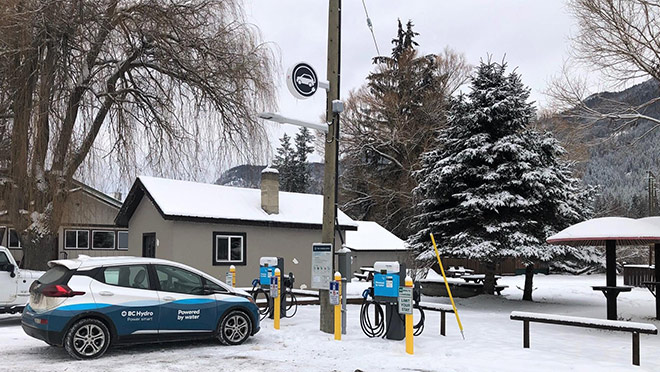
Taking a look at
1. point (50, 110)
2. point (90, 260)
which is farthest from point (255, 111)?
point (90, 260)

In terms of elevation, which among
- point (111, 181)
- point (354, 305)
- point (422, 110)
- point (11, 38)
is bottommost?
point (354, 305)

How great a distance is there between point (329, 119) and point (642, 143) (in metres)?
12.1

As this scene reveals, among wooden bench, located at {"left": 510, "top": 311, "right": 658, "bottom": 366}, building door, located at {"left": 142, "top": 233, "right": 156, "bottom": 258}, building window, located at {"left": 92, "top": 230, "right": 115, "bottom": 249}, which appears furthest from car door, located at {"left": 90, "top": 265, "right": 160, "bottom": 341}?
building window, located at {"left": 92, "top": 230, "right": 115, "bottom": 249}

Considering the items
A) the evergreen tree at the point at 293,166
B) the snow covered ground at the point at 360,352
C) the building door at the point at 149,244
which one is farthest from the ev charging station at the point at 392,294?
the evergreen tree at the point at 293,166

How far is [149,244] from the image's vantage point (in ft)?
69.3

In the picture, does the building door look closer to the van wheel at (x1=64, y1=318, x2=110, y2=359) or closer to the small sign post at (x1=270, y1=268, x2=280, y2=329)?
the small sign post at (x1=270, y1=268, x2=280, y2=329)

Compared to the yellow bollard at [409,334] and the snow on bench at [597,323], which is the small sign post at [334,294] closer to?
the yellow bollard at [409,334]

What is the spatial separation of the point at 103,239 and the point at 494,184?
68.0 ft

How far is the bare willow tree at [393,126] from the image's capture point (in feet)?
126

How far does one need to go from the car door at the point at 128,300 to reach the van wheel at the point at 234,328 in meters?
1.17

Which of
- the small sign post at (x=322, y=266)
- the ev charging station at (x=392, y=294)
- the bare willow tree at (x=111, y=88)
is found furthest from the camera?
the bare willow tree at (x=111, y=88)

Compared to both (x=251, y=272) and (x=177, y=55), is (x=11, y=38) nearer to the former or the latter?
(x=177, y=55)

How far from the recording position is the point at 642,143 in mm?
18766

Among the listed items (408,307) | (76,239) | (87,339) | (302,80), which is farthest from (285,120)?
(76,239)
